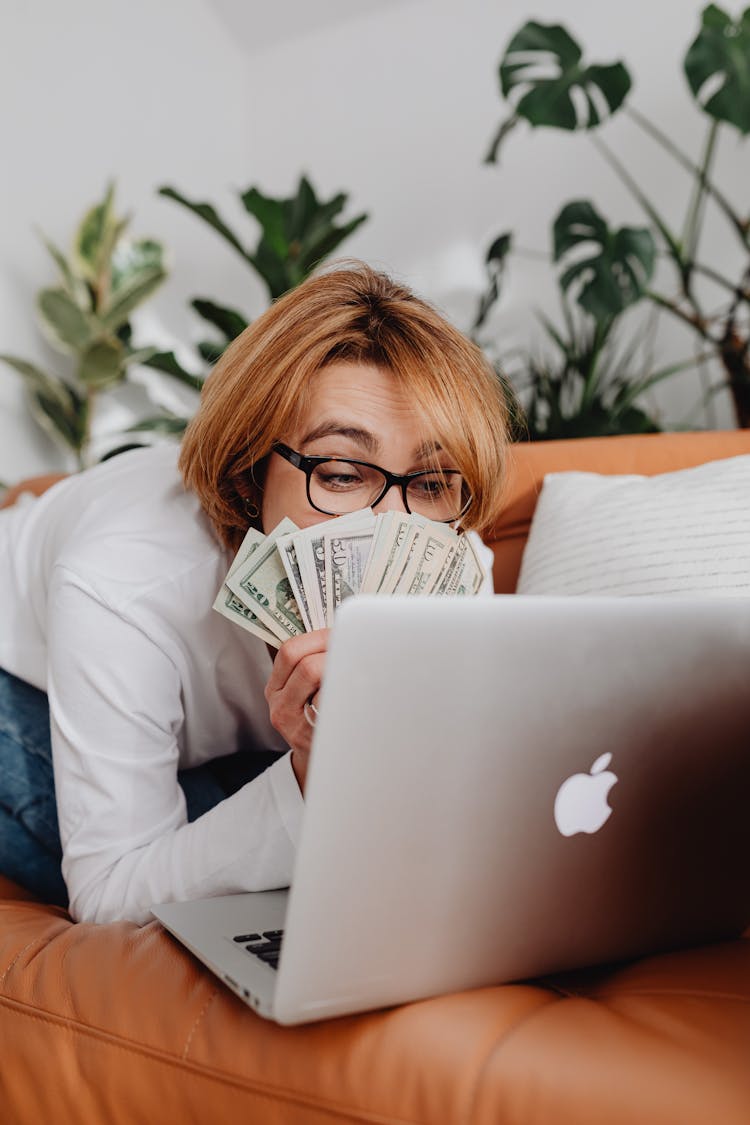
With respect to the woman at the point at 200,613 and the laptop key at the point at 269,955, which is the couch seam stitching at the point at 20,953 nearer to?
the woman at the point at 200,613

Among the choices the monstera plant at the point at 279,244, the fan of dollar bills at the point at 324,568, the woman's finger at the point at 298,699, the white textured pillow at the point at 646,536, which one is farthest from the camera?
the monstera plant at the point at 279,244

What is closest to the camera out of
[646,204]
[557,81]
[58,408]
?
[557,81]

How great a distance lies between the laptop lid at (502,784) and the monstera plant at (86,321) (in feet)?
8.26

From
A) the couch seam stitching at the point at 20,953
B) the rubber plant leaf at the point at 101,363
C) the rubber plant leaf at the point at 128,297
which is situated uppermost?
the rubber plant leaf at the point at 128,297

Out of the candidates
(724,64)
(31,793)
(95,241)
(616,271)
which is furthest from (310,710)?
(95,241)

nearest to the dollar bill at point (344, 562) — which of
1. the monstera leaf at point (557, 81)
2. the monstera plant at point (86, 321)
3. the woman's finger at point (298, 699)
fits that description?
the woman's finger at point (298, 699)

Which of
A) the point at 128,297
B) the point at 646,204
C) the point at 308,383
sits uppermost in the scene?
the point at 646,204

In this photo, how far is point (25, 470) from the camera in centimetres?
306

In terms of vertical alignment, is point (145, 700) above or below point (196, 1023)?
above

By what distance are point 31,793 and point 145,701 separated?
0.30m

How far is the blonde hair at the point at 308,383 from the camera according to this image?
1.19 metres

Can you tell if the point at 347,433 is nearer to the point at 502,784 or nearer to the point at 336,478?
the point at 336,478

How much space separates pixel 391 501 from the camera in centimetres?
118

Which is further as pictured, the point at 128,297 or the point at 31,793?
the point at 128,297
